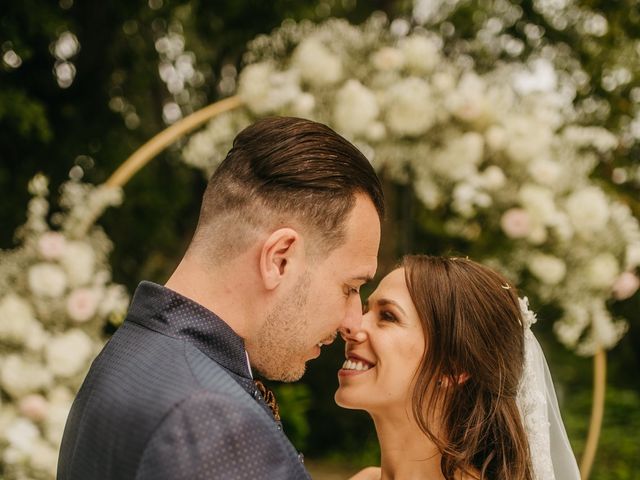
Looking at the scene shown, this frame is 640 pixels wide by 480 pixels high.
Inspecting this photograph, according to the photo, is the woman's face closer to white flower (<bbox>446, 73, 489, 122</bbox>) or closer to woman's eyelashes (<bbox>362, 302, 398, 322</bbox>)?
woman's eyelashes (<bbox>362, 302, 398, 322</bbox>)

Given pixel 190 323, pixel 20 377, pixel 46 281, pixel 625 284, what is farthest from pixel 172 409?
pixel 625 284

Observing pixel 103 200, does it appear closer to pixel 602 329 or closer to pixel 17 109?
pixel 17 109

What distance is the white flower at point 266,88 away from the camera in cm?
455

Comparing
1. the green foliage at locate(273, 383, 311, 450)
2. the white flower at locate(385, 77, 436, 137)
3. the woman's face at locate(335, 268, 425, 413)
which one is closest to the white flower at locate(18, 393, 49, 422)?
the woman's face at locate(335, 268, 425, 413)

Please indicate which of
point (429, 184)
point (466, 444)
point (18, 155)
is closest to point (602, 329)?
point (429, 184)

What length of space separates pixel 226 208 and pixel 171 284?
22cm

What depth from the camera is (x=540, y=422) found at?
2.78m

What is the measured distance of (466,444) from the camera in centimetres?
270

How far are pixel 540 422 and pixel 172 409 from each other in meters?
1.79

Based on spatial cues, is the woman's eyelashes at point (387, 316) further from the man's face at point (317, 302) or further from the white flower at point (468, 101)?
the white flower at point (468, 101)

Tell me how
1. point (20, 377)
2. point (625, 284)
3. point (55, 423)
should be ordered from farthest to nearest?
point (625, 284), point (20, 377), point (55, 423)

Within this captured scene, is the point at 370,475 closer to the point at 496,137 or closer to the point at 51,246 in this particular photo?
the point at 51,246

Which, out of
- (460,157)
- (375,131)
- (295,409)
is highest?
(375,131)

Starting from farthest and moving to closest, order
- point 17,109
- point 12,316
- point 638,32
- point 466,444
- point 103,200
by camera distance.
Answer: point 638,32 < point 17,109 < point 103,200 < point 12,316 < point 466,444
